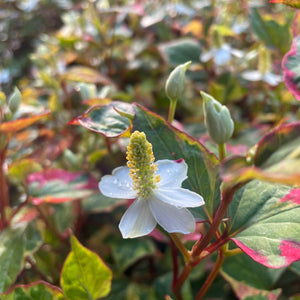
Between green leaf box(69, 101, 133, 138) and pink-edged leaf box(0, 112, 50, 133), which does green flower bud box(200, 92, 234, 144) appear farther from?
pink-edged leaf box(0, 112, 50, 133)

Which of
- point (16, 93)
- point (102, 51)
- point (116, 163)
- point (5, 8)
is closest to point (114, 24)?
point (102, 51)

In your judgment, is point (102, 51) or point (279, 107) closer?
point (279, 107)

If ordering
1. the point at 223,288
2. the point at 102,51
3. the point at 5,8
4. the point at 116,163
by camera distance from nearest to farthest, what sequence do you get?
1. the point at 223,288
2. the point at 116,163
3. the point at 102,51
4. the point at 5,8

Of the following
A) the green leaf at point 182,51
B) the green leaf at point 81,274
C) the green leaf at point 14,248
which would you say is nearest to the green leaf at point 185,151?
the green leaf at point 81,274

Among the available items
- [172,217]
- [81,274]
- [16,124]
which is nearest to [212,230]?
[172,217]

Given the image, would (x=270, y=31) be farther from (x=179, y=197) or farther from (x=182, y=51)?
(x=179, y=197)

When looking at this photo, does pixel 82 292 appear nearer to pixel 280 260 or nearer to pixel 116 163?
pixel 280 260

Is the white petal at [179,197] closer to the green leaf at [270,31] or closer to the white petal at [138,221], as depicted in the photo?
the white petal at [138,221]

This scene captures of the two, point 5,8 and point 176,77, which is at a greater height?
point 176,77
